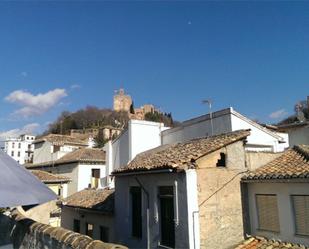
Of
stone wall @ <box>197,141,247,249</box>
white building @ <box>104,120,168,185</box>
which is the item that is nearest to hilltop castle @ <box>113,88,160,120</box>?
white building @ <box>104,120,168,185</box>

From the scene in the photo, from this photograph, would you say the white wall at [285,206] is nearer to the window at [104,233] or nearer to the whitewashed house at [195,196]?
the whitewashed house at [195,196]

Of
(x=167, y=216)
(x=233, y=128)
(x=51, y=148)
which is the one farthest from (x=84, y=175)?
(x=167, y=216)

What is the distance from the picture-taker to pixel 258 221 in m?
12.4

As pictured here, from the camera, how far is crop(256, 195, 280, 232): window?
462 inches

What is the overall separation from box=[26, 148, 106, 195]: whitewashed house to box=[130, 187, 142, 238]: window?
1901cm

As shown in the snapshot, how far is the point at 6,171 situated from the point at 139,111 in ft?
340

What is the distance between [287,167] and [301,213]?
161 cm

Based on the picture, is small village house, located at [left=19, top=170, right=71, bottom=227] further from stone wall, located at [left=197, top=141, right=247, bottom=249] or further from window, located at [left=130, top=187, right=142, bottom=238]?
stone wall, located at [left=197, top=141, right=247, bottom=249]

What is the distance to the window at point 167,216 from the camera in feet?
40.5

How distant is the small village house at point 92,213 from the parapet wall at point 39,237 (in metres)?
10.1

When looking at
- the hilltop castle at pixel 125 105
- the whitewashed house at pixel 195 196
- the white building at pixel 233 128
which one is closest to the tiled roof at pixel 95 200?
the whitewashed house at pixel 195 196

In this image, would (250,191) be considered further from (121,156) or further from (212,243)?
(121,156)

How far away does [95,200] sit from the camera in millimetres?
20688

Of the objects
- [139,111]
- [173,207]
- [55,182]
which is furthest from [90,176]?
[139,111]
